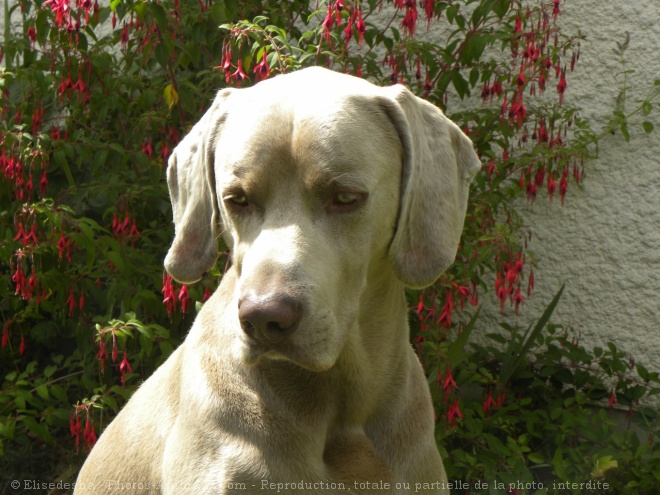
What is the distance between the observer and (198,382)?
8.18ft

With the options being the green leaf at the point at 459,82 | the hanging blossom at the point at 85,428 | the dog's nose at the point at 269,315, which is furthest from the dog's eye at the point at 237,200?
the green leaf at the point at 459,82

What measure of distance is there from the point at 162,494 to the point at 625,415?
3.03 meters

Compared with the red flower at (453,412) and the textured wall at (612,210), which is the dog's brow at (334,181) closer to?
the red flower at (453,412)

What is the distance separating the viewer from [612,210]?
5.01 m

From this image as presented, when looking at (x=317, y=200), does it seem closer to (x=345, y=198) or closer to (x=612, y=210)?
(x=345, y=198)

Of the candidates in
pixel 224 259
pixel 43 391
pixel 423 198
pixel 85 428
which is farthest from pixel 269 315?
pixel 43 391

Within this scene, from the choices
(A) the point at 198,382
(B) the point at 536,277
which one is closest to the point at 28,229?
(A) the point at 198,382

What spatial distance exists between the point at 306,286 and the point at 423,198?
0.47 m

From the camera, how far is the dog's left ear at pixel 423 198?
2457 mm

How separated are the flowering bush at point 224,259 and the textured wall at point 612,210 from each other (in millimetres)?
140

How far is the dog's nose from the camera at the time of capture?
2.10m

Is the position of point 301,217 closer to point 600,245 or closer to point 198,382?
point 198,382

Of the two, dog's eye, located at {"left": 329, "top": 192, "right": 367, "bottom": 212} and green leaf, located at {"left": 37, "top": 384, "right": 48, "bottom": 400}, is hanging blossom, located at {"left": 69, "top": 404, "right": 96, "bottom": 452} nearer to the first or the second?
green leaf, located at {"left": 37, "top": 384, "right": 48, "bottom": 400}

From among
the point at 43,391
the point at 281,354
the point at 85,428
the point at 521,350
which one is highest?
the point at 281,354
